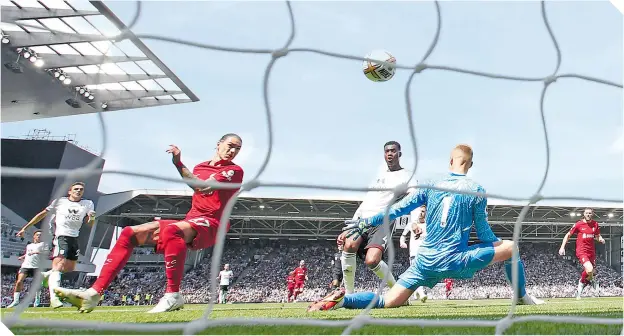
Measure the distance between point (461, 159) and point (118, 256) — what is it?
202cm

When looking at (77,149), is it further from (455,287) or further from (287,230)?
(455,287)

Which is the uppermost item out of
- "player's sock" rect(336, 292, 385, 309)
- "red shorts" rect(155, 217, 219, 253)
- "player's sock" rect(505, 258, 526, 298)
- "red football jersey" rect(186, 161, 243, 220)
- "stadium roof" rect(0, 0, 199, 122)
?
"stadium roof" rect(0, 0, 199, 122)

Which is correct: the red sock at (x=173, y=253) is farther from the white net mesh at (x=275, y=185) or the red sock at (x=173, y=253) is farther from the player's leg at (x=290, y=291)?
the player's leg at (x=290, y=291)

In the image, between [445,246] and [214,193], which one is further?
[214,193]

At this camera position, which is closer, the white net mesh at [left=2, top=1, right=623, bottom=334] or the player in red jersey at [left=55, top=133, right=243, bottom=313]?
the white net mesh at [left=2, top=1, right=623, bottom=334]

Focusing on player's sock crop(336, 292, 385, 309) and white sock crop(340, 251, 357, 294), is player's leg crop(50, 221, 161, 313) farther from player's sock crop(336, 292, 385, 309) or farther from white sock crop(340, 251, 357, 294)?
white sock crop(340, 251, 357, 294)

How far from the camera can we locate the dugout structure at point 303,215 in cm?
1666

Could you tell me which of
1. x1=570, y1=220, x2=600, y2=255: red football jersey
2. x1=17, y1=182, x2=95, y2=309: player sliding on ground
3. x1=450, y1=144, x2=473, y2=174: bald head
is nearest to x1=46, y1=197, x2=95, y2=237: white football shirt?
x1=17, y1=182, x2=95, y2=309: player sliding on ground

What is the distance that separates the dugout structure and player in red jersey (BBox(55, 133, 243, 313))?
12.2 meters

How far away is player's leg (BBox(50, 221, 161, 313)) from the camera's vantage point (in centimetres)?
271

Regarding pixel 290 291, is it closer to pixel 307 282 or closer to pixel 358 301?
pixel 307 282

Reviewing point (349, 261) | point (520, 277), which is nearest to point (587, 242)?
point (349, 261)

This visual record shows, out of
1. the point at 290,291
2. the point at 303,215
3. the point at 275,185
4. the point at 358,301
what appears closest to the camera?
the point at 275,185

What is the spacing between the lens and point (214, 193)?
3182 mm
